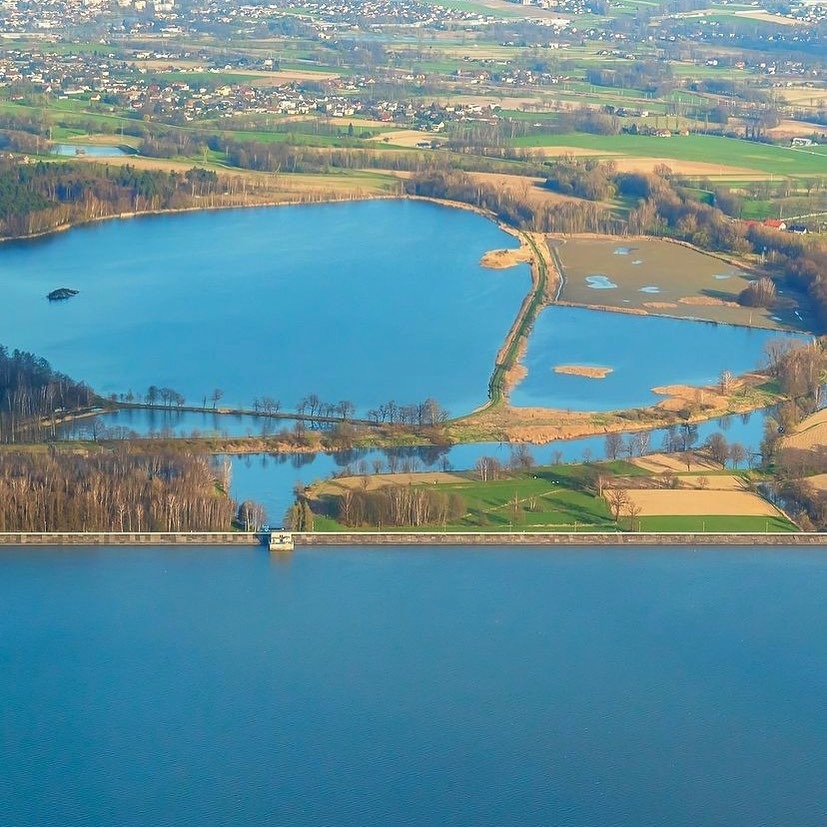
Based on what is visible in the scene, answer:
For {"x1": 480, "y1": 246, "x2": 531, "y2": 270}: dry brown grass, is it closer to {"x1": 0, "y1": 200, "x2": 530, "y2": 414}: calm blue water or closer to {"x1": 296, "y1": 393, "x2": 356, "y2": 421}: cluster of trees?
{"x1": 0, "y1": 200, "x2": 530, "y2": 414}: calm blue water

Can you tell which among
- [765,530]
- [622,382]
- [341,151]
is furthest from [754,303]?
[341,151]

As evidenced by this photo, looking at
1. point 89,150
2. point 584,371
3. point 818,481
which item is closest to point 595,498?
point 818,481

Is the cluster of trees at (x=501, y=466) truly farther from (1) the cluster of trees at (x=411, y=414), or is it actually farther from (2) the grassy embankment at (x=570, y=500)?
(1) the cluster of trees at (x=411, y=414)

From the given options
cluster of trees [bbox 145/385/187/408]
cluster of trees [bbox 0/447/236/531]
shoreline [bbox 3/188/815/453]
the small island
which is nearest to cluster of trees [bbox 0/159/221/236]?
shoreline [bbox 3/188/815/453]

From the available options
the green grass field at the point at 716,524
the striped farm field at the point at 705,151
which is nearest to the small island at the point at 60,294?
the green grass field at the point at 716,524

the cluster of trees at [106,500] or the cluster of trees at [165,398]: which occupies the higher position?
the cluster of trees at [106,500]

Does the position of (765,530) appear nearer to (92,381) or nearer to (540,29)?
(92,381)
